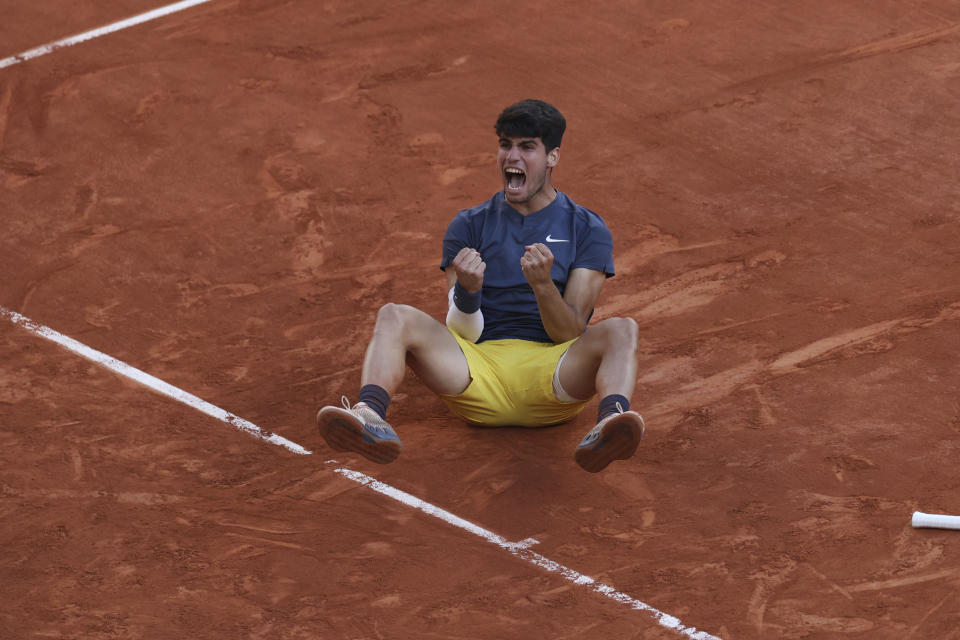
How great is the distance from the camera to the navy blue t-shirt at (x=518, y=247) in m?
7.21

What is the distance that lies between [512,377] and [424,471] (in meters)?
0.63

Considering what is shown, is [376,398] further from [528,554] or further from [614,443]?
[614,443]

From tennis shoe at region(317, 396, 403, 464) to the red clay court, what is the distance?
50 centimetres

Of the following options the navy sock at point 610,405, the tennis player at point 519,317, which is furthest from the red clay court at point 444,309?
the navy sock at point 610,405

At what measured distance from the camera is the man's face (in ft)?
23.4

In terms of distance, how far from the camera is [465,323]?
7.23 m

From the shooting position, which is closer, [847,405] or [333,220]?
[847,405]

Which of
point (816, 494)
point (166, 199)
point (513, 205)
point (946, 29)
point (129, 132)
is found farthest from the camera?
point (946, 29)

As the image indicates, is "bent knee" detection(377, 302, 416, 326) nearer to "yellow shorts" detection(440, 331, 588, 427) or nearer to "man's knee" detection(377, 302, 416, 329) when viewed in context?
"man's knee" detection(377, 302, 416, 329)

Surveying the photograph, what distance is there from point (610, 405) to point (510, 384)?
34.4 inches

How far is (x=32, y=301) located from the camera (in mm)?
8656

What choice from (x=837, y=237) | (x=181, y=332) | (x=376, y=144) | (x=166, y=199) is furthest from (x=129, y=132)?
(x=837, y=237)

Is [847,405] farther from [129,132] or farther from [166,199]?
[129,132]

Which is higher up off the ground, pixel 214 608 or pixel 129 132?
pixel 129 132
